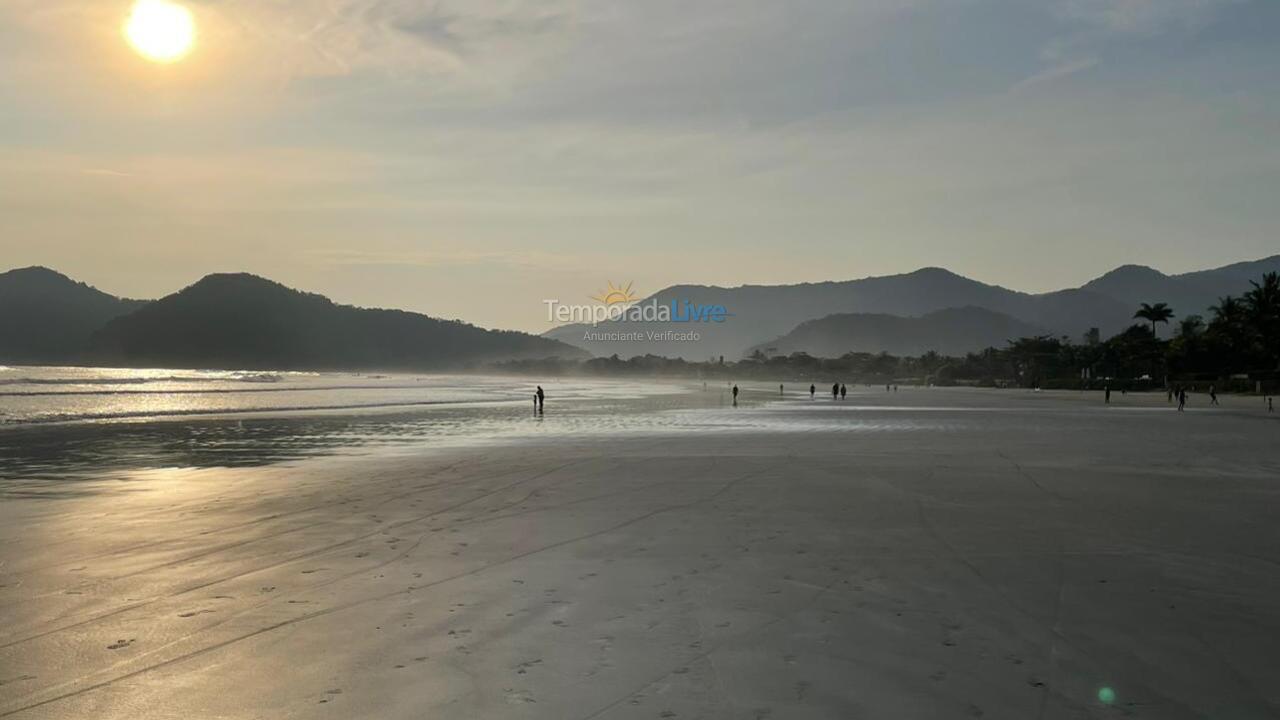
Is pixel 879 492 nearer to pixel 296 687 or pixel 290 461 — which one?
pixel 296 687

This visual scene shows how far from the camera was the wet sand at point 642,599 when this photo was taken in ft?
18.4

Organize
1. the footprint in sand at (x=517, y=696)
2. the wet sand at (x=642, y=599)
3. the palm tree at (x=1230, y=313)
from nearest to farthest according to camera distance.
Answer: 1. the footprint in sand at (x=517, y=696)
2. the wet sand at (x=642, y=599)
3. the palm tree at (x=1230, y=313)

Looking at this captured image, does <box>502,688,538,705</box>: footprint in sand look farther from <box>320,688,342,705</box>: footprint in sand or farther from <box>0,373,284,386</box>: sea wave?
<box>0,373,284,386</box>: sea wave

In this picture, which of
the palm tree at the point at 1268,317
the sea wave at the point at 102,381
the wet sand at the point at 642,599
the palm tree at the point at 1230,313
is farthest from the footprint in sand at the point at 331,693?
the palm tree at the point at 1230,313

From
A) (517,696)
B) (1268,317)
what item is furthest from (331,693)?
(1268,317)

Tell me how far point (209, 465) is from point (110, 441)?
9.92 metres

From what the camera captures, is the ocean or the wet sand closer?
the wet sand

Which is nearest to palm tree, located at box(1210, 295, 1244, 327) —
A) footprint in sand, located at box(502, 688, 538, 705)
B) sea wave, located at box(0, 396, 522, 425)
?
sea wave, located at box(0, 396, 522, 425)

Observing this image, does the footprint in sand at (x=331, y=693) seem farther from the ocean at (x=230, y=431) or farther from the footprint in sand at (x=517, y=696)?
the ocean at (x=230, y=431)

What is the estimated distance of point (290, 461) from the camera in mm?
21391

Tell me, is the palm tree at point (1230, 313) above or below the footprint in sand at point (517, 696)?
above

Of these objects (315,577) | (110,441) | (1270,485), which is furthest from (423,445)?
(1270,485)

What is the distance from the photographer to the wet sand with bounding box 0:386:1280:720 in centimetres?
559

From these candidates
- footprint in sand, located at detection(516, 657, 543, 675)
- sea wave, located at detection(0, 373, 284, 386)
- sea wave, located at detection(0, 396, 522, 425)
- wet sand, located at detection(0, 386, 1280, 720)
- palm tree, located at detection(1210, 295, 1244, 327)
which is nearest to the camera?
wet sand, located at detection(0, 386, 1280, 720)
